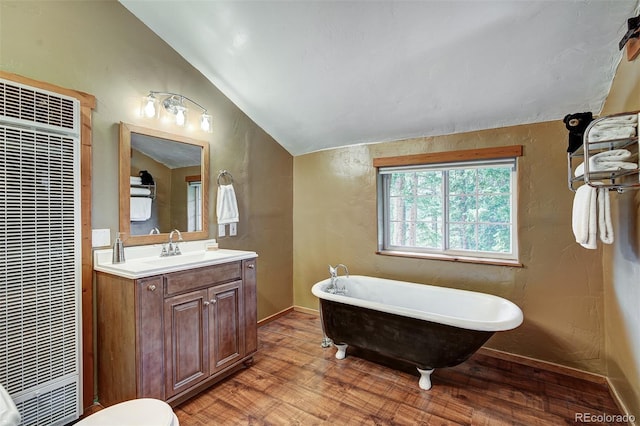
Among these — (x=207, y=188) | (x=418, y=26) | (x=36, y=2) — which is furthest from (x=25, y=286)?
(x=418, y=26)

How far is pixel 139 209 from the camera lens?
2.21 meters

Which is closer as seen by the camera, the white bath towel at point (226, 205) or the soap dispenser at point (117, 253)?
the soap dispenser at point (117, 253)

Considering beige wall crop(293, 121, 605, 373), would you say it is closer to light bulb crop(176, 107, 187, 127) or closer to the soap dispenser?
light bulb crop(176, 107, 187, 127)

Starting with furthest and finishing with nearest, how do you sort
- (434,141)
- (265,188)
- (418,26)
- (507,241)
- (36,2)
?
(265,188) → (434,141) → (507,241) → (418,26) → (36,2)

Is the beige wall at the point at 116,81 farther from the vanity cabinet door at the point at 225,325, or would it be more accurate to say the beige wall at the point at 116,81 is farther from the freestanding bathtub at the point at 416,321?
the freestanding bathtub at the point at 416,321

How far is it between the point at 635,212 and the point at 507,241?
1.02 metres

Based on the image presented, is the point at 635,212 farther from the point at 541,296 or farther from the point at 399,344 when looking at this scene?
the point at 399,344

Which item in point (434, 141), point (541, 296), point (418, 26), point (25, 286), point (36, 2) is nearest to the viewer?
point (25, 286)

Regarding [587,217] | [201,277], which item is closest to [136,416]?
[201,277]

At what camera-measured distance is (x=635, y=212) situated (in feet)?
5.41

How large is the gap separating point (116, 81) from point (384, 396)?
285 cm

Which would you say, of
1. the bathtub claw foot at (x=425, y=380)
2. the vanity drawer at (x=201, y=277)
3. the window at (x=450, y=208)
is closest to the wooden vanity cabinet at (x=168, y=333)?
the vanity drawer at (x=201, y=277)

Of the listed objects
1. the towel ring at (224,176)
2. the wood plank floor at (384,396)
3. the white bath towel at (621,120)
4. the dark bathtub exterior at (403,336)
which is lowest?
the wood plank floor at (384,396)

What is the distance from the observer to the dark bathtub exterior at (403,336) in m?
1.95
